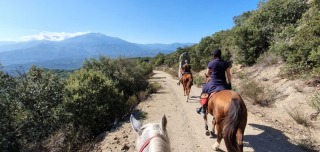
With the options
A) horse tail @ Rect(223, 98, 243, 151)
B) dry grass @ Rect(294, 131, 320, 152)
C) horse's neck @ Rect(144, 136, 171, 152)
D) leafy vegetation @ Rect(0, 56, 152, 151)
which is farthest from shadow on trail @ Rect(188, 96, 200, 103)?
horse's neck @ Rect(144, 136, 171, 152)

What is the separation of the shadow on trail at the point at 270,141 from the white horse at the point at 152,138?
4938mm

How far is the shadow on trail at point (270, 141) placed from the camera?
6.45 m

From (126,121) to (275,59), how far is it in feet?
35.8

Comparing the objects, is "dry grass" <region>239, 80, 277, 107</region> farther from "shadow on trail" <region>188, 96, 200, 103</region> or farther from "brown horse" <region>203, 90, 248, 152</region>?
"brown horse" <region>203, 90, 248, 152</region>

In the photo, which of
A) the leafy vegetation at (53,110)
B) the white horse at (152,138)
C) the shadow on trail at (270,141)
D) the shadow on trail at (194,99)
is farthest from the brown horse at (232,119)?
the shadow on trail at (194,99)

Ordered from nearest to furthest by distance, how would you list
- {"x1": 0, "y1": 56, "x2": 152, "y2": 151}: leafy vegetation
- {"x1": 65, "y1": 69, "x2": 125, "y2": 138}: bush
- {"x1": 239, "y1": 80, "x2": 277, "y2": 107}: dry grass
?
{"x1": 0, "y1": 56, "x2": 152, "y2": 151}: leafy vegetation < {"x1": 65, "y1": 69, "x2": 125, "y2": 138}: bush < {"x1": 239, "y1": 80, "x2": 277, "y2": 107}: dry grass

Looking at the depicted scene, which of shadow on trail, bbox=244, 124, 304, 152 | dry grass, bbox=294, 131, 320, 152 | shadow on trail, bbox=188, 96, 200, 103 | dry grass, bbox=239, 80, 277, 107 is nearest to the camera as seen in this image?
dry grass, bbox=294, 131, 320, 152

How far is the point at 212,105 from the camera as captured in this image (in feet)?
19.7

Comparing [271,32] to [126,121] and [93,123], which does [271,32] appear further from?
[93,123]

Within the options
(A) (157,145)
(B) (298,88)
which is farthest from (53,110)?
(B) (298,88)

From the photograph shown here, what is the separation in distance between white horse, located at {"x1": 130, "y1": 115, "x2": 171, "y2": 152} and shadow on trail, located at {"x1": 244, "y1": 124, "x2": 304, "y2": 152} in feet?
16.2

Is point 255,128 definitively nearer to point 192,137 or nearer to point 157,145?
point 192,137

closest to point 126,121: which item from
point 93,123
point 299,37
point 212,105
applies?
point 93,123

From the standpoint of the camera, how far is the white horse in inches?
81.0
